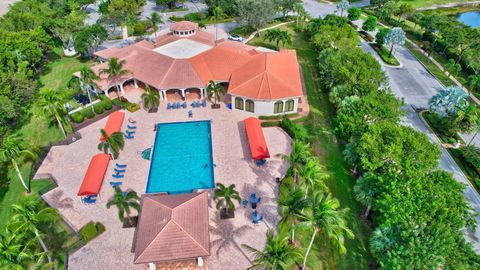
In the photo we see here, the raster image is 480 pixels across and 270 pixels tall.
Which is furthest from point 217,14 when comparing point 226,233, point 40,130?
point 226,233

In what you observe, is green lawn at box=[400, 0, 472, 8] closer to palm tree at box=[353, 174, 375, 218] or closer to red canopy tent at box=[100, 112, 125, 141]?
palm tree at box=[353, 174, 375, 218]

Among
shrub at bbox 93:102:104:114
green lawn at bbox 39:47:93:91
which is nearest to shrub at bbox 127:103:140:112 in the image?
shrub at bbox 93:102:104:114

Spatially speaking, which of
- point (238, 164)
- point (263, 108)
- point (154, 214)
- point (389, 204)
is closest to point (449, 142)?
point (389, 204)

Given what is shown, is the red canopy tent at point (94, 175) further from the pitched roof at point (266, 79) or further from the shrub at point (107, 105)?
the pitched roof at point (266, 79)

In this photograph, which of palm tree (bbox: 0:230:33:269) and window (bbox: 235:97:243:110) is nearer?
palm tree (bbox: 0:230:33:269)

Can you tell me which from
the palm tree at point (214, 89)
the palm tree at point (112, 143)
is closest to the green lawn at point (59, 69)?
the palm tree at point (112, 143)

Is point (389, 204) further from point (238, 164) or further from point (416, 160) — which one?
point (238, 164)
